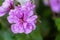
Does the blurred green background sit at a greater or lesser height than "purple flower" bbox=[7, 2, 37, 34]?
lesser

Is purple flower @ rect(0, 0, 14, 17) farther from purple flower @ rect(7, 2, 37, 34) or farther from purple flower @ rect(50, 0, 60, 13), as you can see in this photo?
purple flower @ rect(50, 0, 60, 13)

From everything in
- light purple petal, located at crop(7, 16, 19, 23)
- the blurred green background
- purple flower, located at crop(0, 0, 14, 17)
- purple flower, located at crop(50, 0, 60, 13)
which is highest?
purple flower, located at crop(0, 0, 14, 17)

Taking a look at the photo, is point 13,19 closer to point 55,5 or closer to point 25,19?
point 25,19

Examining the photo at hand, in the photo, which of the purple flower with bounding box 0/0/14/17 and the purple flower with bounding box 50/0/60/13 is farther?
the purple flower with bounding box 50/0/60/13

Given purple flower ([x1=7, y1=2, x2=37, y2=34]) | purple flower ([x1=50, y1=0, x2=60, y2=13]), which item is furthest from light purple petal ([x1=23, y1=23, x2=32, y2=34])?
purple flower ([x1=50, y1=0, x2=60, y2=13])

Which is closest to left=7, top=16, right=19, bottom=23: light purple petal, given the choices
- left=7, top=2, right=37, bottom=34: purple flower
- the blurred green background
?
left=7, top=2, right=37, bottom=34: purple flower

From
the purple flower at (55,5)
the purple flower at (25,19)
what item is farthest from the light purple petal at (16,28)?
the purple flower at (55,5)

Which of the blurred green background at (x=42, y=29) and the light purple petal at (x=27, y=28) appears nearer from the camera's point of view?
the light purple petal at (x=27, y=28)

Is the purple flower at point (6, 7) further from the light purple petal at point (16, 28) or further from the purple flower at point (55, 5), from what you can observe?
the purple flower at point (55, 5)
